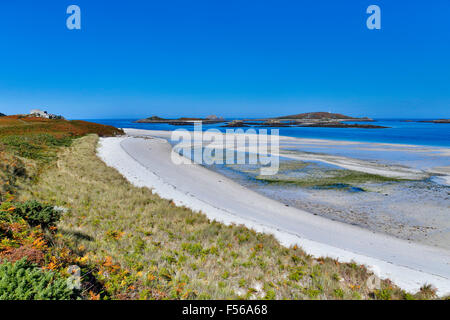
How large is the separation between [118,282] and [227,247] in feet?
10.5

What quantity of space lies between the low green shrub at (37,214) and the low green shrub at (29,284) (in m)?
2.73

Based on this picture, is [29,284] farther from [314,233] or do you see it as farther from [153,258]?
[314,233]

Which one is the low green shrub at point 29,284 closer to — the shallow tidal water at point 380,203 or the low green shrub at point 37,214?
the low green shrub at point 37,214

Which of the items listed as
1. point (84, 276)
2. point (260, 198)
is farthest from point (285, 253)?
point (260, 198)

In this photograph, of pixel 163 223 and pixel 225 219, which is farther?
pixel 225 219

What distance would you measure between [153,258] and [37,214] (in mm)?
3435

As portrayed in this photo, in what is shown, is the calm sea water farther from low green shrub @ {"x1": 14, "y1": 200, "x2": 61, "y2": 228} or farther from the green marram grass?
low green shrub @ {"x1": 14, "y1": 200, "x2": 61, "y2": 228}

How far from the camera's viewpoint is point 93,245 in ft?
19.5

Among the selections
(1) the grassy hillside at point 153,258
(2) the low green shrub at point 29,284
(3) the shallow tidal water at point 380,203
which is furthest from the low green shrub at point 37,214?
(3) the shallow tidal water at point 380,203

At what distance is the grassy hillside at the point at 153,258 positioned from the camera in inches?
Answer: 170

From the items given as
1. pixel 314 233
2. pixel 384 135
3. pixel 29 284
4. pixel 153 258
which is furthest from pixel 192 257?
pixel 384 135
